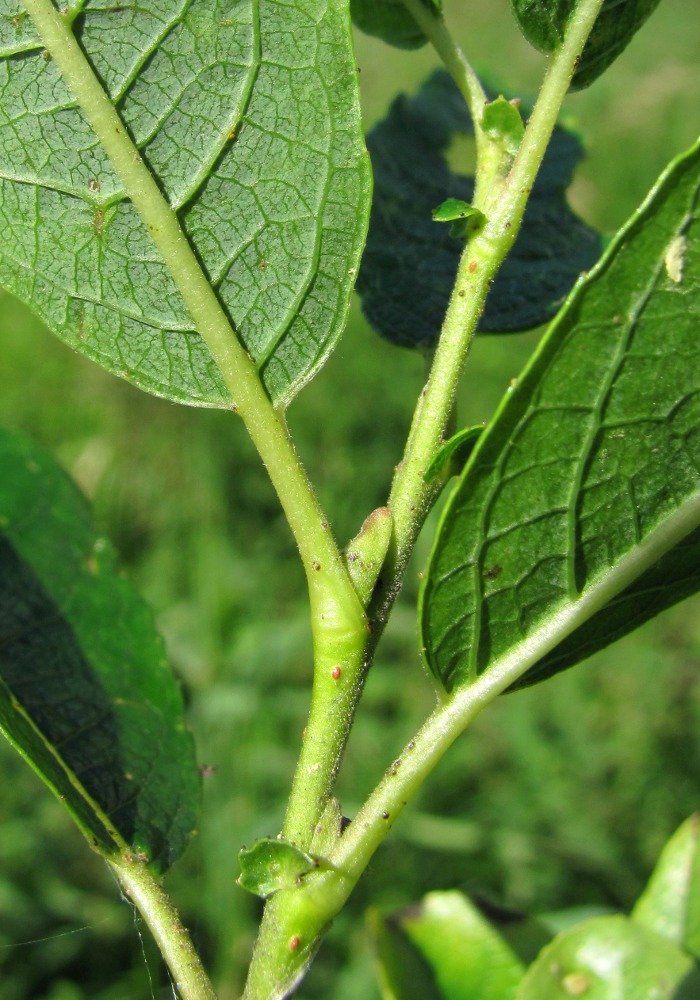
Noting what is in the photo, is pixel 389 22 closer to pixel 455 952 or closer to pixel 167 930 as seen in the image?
pixel 167 930

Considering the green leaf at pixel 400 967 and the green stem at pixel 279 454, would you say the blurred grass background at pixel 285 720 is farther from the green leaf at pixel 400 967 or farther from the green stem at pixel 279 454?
the green stem at pixel 279 454

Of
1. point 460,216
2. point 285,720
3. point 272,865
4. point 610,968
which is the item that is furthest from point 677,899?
point 285,720

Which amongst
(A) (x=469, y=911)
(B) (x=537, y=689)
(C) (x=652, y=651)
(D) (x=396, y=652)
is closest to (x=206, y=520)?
(D) (x=396, y=652)

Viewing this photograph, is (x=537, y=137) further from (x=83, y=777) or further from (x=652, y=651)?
(x=652, y=651)

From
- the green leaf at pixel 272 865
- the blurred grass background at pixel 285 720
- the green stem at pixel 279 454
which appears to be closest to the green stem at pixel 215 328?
the green stem at pixel 279 454

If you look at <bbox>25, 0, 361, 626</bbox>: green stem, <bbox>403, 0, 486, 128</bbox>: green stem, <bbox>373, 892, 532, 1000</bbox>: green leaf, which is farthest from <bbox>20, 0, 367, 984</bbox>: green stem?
<bbox>373, 892, 532, 1000</bbox>: green leaf
